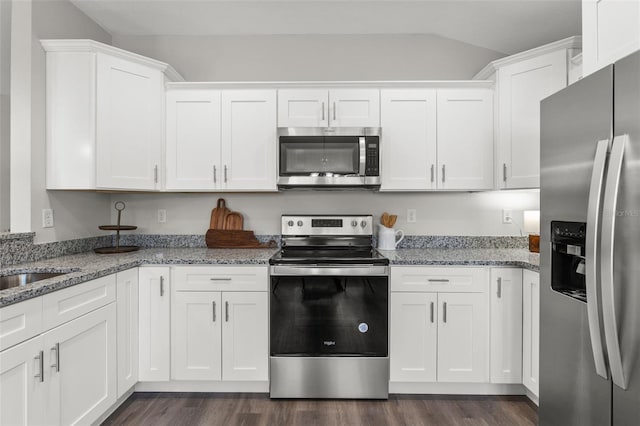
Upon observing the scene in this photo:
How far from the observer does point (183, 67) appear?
120 inches

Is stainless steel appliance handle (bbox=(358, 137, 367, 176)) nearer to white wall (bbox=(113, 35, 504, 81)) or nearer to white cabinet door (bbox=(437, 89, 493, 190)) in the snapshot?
white cabinet door (bbox=(437, 89, 493, 190))

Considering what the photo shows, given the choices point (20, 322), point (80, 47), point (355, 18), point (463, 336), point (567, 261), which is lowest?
point (463, 336)

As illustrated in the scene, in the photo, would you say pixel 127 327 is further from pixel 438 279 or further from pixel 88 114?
pixel 438 279

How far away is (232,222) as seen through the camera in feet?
9.73

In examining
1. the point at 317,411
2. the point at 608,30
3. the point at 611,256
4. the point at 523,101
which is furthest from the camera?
the point at 523,101

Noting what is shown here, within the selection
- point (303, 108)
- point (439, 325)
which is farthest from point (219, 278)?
point (439, 325)

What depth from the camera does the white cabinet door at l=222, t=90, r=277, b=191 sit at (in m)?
2.71

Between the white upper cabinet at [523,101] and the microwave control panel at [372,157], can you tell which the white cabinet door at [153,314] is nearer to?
the microwave control panel at [372,157]

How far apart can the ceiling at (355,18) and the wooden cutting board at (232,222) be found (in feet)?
4.83

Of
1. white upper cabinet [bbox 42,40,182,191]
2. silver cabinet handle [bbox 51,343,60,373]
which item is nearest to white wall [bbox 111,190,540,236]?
white upper cabinet [bbox 42,40,182,191]

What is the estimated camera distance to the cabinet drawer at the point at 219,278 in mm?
2371

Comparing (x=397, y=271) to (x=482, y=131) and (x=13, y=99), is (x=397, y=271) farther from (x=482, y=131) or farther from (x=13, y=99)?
(x=13, y=99)

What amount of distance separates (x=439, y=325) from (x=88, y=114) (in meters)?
2.58

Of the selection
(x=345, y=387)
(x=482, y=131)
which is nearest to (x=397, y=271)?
(x=345, y=387)
